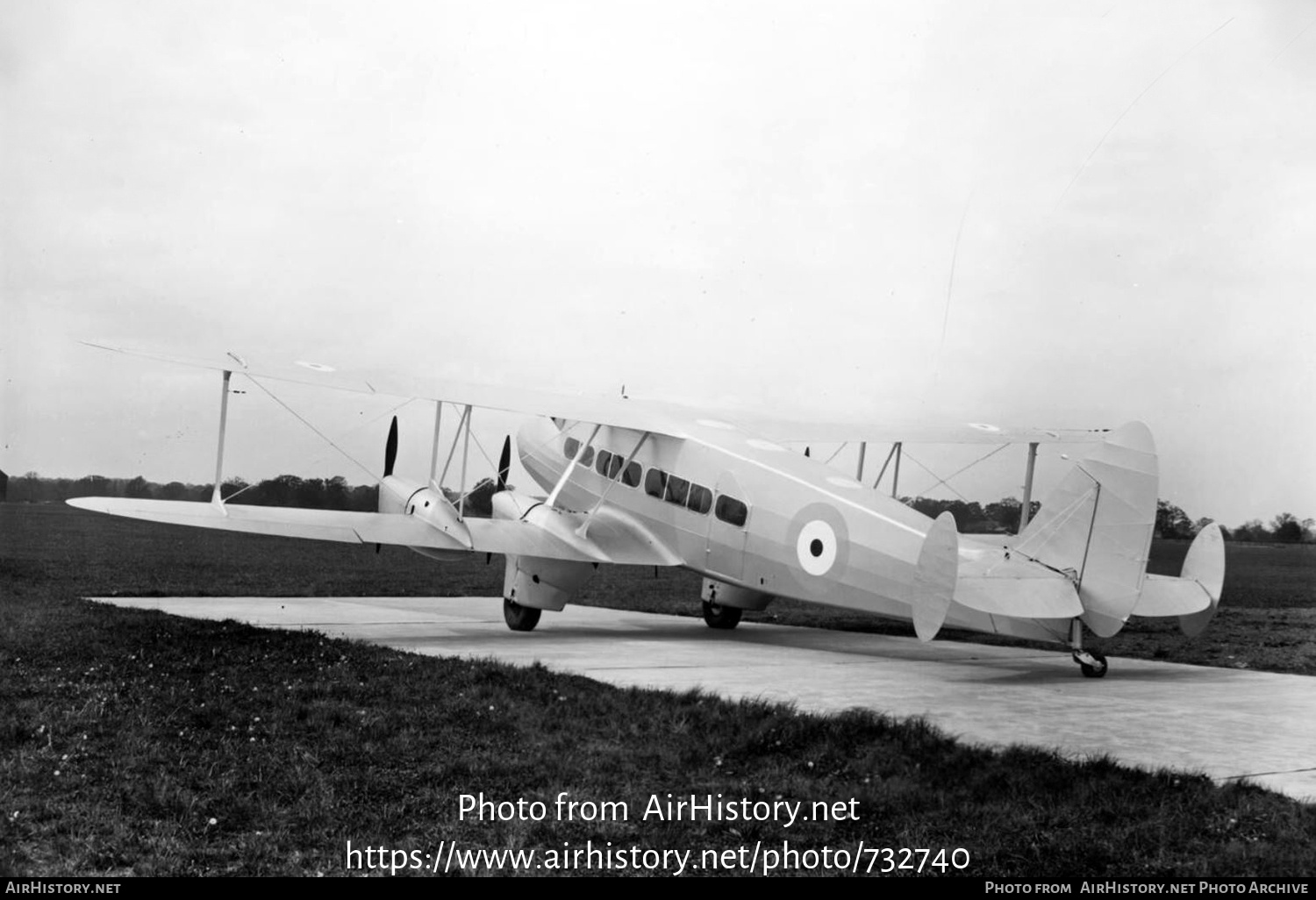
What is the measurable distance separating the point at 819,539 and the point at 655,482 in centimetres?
351

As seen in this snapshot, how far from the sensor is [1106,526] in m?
12.1

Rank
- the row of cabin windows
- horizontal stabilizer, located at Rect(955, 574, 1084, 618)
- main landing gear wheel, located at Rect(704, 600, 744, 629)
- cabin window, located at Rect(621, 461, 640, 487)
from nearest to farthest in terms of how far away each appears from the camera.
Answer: horizontal stabilizer, located at Rect(955, 574, 1084, 618) → the row of cabin windows → cabin window, located at Rect(621, 461, 640, 487) → main landing gear wheel, located at Rect(704, 600, 744, 629)

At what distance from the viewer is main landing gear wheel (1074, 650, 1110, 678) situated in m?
13.2

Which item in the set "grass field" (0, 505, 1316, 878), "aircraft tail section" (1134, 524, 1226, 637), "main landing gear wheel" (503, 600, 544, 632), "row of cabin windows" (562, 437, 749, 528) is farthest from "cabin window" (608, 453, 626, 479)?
"aircraft tail section" (1134, 524, 1226, 637)

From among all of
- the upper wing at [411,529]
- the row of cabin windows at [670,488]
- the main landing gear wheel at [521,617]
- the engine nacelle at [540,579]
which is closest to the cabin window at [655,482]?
the row of cabin windows at [670,488]

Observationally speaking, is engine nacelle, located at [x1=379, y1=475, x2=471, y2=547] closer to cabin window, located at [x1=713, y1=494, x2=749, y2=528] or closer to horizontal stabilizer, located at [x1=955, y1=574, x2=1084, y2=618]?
cabin window, located at [x1=713, y1=494, x2=749, y2=528]

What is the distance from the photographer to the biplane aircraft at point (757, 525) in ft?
39.5

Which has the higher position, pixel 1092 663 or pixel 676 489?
pixel 676 489

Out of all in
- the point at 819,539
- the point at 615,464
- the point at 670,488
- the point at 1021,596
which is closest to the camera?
the point at 1021,596

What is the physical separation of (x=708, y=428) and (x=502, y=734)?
9.65 m

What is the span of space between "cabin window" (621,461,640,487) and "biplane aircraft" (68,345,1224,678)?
0.03m

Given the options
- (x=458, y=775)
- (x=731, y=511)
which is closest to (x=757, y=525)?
(x=731, y=511)

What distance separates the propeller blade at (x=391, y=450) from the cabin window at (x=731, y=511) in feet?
19.0

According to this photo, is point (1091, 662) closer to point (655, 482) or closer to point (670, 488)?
point (670, 488)
